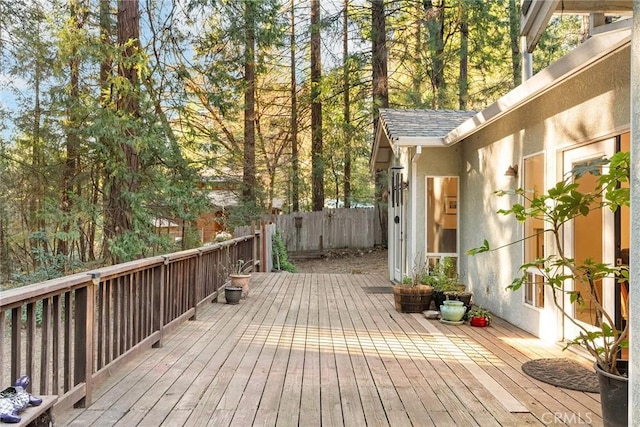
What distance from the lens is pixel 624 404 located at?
2477 millimetres

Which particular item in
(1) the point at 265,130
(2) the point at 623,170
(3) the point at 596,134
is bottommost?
(2) the point at 623,170

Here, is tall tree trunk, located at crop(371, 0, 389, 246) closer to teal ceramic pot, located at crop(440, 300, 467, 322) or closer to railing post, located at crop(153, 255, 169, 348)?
teal ceramic pot, located at crop(440, 300, 467, 322)

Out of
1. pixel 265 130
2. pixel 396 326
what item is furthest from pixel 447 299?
pixel 265 130

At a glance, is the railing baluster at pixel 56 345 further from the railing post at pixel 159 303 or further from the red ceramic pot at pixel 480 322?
the red ceramic pot at pixel 480 322

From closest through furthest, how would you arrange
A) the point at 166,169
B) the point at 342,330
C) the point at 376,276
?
the point at 342,330
the point at 166,169
the point at 376,276

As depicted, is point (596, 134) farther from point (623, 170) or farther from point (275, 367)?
point (275, 367)

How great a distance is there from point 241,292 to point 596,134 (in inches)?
199

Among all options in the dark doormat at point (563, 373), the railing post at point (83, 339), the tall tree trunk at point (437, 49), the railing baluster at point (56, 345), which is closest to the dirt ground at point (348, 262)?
the tall tree trunk at point (437, 49)

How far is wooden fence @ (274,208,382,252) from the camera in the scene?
15.5 m

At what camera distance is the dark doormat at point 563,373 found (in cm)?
351

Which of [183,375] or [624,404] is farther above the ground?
[624,404]

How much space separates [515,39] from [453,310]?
12511 millimetres

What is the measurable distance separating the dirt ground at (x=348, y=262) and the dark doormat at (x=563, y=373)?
8.60 m

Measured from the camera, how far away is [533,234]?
535 centimetres
